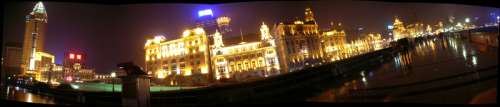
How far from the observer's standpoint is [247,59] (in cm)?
697

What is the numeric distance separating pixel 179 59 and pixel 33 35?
245 centimetres

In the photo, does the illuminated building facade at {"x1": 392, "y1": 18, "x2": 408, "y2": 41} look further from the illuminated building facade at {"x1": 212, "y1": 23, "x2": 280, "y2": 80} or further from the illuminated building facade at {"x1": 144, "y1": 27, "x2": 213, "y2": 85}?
the illuminated building facade at {"x1": 144, "y1": 27, "x2": 213, "y2": 85}

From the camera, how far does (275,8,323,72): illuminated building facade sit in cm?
→ 571

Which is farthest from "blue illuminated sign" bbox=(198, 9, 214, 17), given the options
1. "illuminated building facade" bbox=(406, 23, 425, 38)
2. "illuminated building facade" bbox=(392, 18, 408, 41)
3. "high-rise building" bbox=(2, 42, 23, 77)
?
"illuminated building facade" bbox=(406, 23, 425, 38)

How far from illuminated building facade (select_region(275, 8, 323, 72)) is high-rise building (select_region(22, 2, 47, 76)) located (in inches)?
158

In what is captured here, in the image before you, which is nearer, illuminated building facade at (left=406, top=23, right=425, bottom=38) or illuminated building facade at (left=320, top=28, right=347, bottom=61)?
illuminated building facade at (left=320, top=28, right=347, bottom=61)

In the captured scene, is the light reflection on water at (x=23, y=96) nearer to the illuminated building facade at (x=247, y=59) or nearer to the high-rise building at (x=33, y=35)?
the high-rise building at (x=33, y=35)

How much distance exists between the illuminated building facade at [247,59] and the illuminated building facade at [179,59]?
29 centimetres

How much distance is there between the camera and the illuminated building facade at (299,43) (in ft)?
18.7

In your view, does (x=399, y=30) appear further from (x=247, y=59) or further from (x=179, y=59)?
(x=179, y=59)

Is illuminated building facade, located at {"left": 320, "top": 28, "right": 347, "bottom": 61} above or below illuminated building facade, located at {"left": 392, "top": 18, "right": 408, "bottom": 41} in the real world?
below

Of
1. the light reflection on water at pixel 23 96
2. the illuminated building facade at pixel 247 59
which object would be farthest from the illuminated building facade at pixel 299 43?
the light reflection on water at pixel 23 96

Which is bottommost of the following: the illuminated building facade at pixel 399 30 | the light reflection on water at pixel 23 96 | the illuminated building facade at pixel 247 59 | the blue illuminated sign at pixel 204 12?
the light reflection on water at pixel 23 96

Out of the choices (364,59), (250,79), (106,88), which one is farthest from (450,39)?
(106,88)
